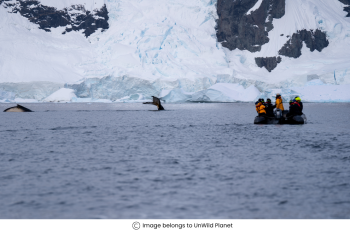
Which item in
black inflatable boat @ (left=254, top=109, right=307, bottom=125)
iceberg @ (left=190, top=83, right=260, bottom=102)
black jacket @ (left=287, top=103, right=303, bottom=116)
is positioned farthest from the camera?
iceberg @ (left=190, top=83, right=260, bottom=102)

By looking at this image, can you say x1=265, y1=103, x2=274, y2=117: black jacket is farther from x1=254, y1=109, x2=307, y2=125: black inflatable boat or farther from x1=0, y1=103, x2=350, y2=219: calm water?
x1=0, y1=103, x2=350, y2=219: calm water

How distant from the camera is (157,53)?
80.1 metres

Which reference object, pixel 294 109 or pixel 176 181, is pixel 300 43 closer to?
pixel 294 109

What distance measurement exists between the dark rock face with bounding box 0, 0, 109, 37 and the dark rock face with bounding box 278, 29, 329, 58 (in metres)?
44.7

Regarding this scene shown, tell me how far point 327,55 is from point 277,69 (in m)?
11.8

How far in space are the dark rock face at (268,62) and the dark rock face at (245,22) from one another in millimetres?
4255

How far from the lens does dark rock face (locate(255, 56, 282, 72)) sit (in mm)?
103875

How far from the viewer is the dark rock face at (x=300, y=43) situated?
338ft

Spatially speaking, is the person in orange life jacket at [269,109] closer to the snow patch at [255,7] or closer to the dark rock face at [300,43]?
the dark rock face at [300,43]

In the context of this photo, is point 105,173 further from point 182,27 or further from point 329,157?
point 182,27

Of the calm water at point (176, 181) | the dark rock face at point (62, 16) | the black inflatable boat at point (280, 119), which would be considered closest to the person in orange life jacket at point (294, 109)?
the black inflatable boat at point (280, 119)

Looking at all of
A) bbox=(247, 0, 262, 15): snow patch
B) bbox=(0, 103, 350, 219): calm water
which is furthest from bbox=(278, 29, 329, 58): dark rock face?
bbox=(0, 103, 350, 219): calm water

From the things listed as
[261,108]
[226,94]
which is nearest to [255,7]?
[226,94]

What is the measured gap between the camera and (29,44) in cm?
9312
